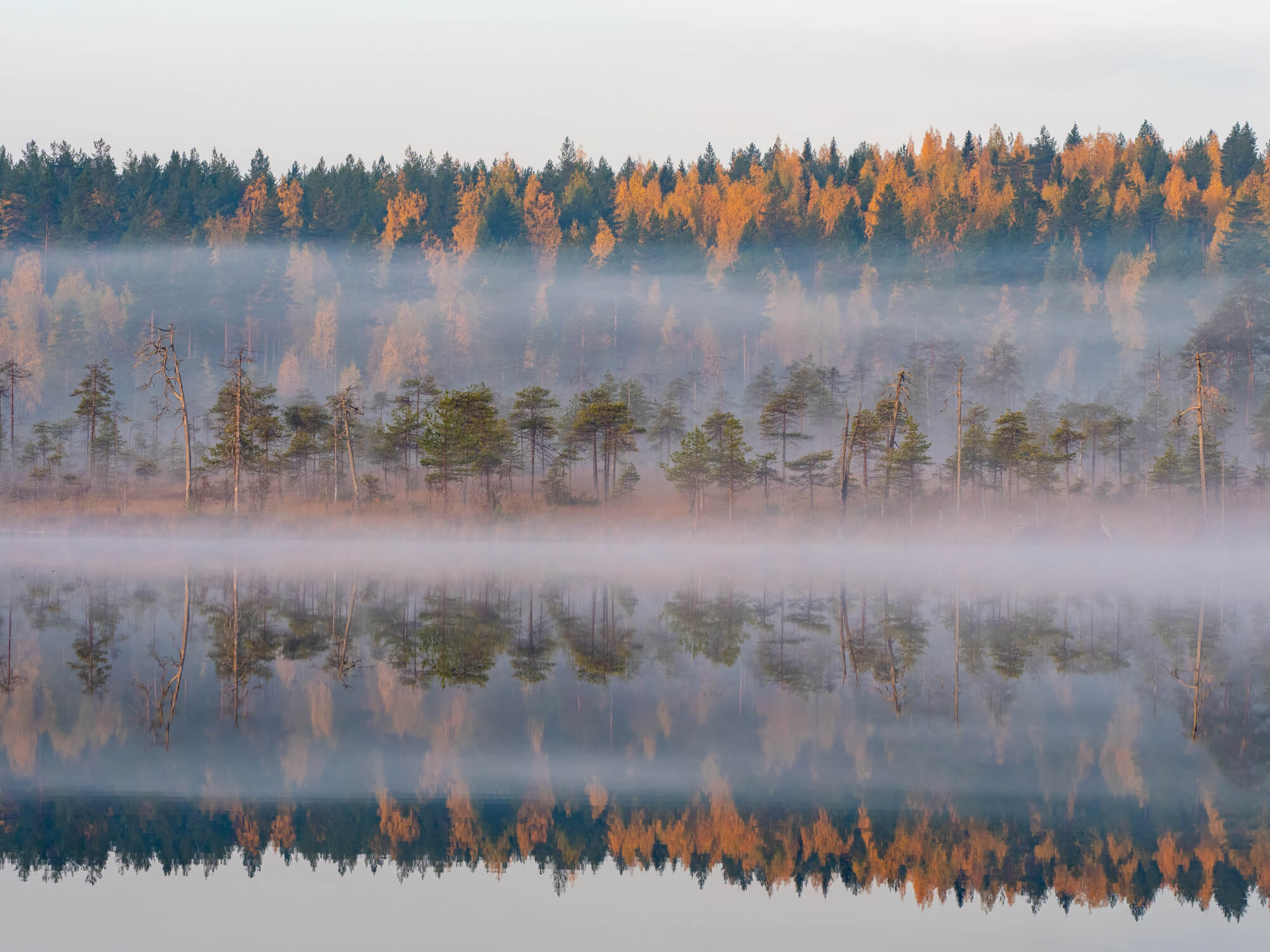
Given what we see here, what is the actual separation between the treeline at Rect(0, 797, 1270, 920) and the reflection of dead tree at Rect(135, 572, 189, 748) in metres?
3.00

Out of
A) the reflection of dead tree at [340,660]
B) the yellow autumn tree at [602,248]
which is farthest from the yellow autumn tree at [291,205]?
the reflection of dead tree at [340,660]

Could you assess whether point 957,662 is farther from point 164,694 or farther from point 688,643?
point 164,694

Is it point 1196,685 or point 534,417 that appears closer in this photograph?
point 1196,685

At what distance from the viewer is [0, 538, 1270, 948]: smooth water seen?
898cm

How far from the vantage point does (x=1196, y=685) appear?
18062 mm

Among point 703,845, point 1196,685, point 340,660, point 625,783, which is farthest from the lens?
point 340,660

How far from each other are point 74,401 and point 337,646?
103713 millimetres

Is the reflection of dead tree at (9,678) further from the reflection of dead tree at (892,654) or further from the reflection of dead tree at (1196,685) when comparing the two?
the reflection of dead tree at (1196,685)

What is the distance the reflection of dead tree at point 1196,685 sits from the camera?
15.2m

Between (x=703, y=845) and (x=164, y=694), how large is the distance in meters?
9.62

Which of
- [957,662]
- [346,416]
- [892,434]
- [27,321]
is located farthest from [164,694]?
[27,321]

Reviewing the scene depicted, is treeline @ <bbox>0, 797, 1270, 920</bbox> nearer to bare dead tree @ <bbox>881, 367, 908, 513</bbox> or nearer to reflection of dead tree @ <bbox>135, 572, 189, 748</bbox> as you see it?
reflection of dead tree @ <bbox>135, 572, 189, 748</bbox>

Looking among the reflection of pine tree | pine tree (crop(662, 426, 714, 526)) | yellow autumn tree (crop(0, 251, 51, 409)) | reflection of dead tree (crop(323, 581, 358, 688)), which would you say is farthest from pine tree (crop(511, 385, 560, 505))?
yellow autumn tree (crop(0, 251, 51, 409))

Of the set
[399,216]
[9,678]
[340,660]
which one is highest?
[399,216]
